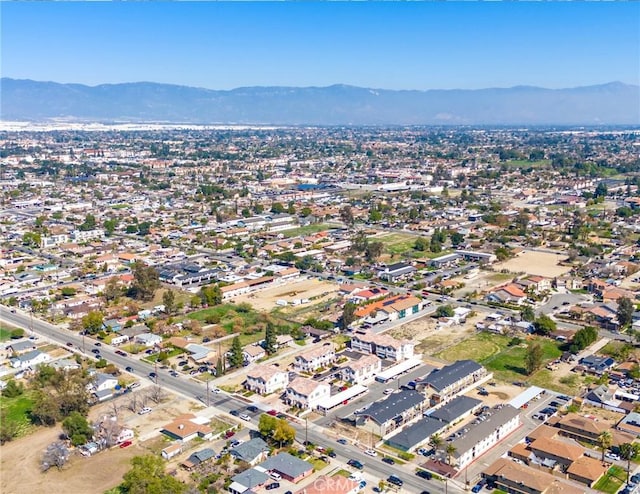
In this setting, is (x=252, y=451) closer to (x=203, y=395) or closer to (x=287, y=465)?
(x=287, y=465)

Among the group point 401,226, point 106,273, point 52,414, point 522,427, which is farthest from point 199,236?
point 522,427

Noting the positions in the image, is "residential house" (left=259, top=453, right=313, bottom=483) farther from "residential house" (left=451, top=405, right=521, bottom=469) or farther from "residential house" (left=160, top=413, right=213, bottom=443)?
"residential house" (left=451, top=405, right=521, bottom=469)

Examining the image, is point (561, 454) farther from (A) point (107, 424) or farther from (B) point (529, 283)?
(B) point (529, 283)

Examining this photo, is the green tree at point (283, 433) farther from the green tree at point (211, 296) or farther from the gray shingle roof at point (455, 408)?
the green tree at point (211, 296)

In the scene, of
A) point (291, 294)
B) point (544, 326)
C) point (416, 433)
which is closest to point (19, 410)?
point (416, 433)

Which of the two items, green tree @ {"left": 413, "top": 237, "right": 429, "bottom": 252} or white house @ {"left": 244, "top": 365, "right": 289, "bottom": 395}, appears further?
green tree @ {"left": 413, "top": 237, "right": 429, "bottom": 252}

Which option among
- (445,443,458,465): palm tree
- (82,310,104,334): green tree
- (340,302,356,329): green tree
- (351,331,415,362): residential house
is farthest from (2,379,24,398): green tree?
(445,443,458,465): palm tree
